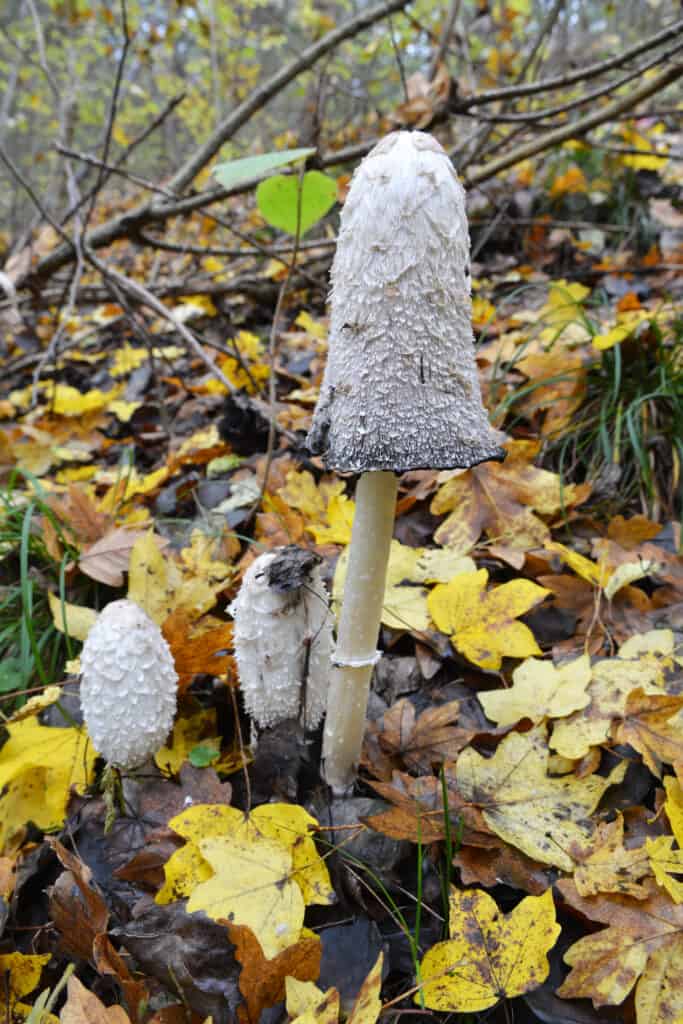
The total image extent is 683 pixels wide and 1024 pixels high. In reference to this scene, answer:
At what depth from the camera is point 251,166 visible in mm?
1540

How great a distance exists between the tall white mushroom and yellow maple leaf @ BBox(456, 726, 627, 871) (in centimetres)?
81

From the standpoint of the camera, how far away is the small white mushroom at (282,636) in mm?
1424

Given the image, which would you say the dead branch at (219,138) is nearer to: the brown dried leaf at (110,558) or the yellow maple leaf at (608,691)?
the brown dried leaf at (110,558)

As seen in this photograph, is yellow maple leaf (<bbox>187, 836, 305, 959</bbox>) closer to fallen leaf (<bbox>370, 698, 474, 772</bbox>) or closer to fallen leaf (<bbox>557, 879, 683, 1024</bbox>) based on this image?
fallen leaf (<bbox>370, 698, 474, 772</bbox>)

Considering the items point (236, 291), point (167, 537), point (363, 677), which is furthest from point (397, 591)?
point (236, 291)

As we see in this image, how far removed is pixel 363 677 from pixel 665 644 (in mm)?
861

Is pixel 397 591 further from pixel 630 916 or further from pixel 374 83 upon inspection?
pixel 374 83

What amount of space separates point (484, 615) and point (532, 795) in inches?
19.9

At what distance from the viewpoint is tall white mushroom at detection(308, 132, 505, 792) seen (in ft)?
3.46

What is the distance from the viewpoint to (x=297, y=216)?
1.85 m

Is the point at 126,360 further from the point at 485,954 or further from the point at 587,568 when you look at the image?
the point at 485,954

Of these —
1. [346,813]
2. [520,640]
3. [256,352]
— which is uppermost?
[256,352]

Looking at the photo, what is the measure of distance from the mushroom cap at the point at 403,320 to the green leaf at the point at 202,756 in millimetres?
945

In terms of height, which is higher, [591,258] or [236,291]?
[591,258]
